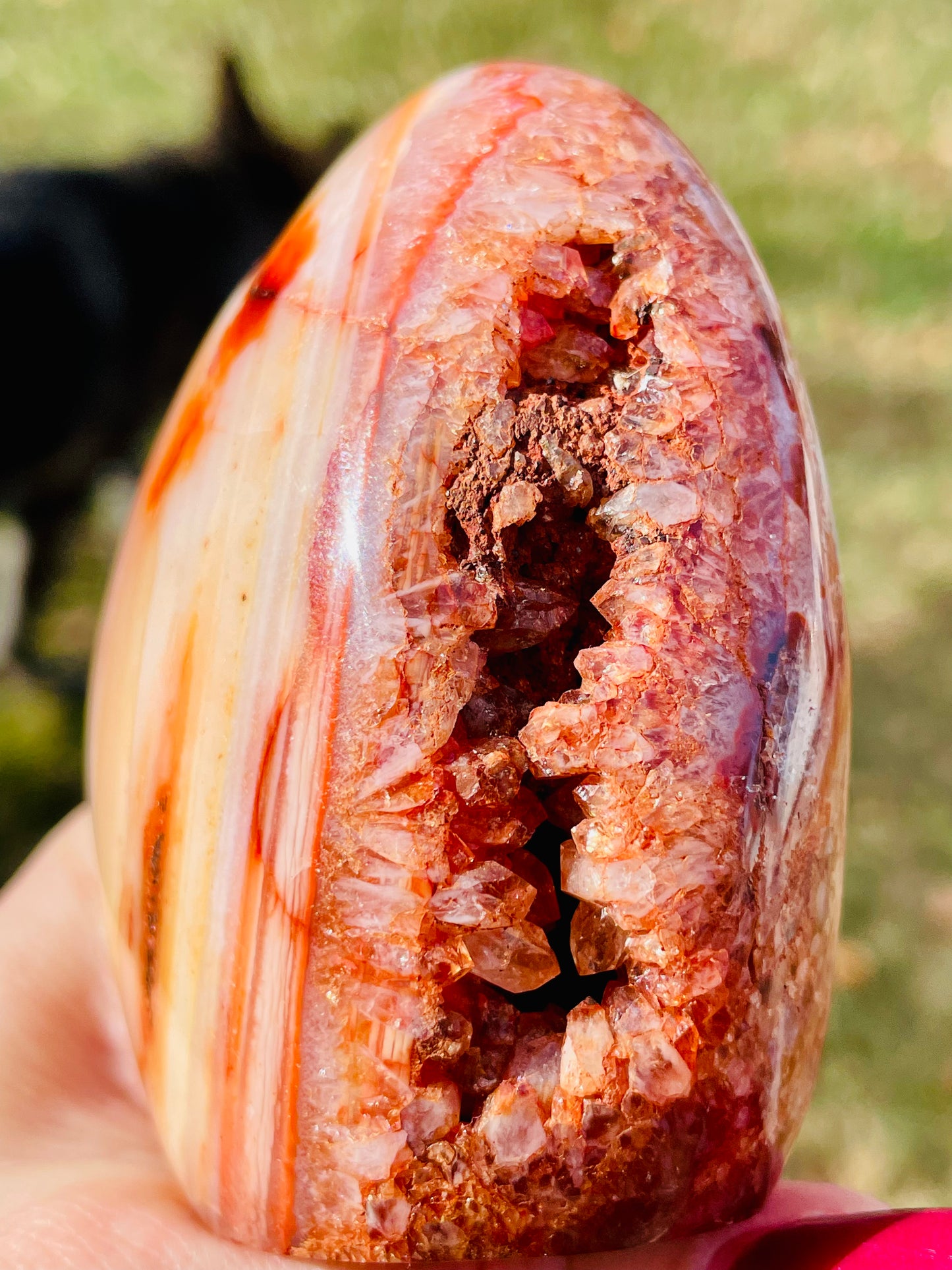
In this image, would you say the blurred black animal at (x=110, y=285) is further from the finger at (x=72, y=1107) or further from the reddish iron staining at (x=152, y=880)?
the reddish iron staining at (x=152, y=880)

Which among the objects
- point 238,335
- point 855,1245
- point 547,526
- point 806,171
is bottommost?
point 855,1245

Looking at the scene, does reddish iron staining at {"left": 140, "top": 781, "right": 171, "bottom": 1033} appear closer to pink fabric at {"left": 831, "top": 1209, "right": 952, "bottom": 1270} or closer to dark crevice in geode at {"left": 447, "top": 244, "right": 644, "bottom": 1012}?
dark crevice in geode at {"left": 447, "top": 244, "right": 644, "bottom": 1012}

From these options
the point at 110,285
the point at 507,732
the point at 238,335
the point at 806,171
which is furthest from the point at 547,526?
the point at 806,171

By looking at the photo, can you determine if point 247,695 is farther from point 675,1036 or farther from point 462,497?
point 675,1036

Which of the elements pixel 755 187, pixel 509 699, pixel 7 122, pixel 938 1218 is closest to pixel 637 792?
pixel 509 699

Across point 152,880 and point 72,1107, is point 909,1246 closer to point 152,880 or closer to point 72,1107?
point 152,880

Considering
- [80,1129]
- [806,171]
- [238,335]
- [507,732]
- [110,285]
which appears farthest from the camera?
[806,171]

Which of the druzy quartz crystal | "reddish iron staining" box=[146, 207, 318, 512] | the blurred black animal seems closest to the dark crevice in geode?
the druzy quartz crystal
